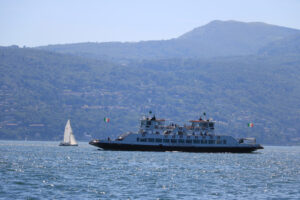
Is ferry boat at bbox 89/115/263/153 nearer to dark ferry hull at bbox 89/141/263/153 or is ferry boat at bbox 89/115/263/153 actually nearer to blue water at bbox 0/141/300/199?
dark ferry hull at bbox 89/141/263/153

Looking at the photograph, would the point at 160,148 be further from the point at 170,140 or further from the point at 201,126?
the point at 201,126

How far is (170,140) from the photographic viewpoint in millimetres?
142750

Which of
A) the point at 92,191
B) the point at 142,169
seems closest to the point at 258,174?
the point at 142,169

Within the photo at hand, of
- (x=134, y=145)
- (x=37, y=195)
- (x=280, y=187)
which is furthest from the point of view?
(x=134, y=145)

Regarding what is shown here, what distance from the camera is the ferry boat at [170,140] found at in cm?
13988

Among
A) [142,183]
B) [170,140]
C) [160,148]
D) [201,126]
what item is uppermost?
[201,126]

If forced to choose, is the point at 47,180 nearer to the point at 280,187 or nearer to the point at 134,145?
the point at 280,187

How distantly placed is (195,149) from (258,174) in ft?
191

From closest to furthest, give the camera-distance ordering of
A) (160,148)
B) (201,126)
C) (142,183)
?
(142,183)
(160,148)
(201,126)

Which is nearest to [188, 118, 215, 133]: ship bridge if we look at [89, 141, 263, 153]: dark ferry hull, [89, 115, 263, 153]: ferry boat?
[89, 115, 263, 153]: ferry boat

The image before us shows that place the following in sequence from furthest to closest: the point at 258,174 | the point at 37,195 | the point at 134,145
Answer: the point at 134,145
the point at 258,174
the point at 37,195

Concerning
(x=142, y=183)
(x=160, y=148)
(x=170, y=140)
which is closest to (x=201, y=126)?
(x=170, y=140)

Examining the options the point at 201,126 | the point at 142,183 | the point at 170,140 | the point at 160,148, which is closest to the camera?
the point at 142,183

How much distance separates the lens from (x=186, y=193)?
6116cm
